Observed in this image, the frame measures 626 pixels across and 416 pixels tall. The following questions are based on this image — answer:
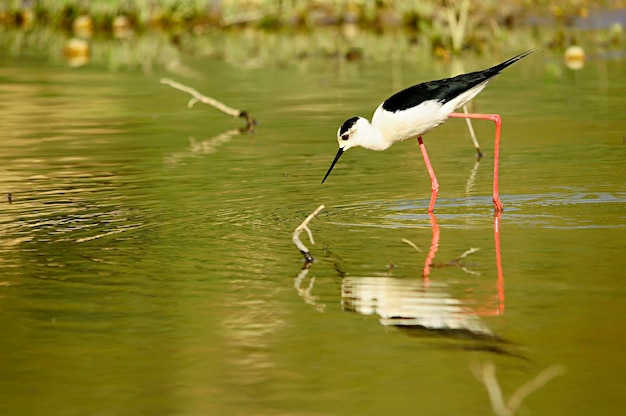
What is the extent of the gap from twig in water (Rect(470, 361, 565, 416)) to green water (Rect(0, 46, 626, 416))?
4 cm

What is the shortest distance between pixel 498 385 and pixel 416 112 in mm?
4369

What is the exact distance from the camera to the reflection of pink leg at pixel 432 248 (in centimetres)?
700

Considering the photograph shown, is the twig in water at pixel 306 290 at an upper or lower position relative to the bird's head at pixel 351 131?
lower

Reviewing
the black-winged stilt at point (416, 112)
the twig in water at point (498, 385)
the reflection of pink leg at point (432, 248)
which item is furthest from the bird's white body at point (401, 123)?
the twig in water at point (498, 385)

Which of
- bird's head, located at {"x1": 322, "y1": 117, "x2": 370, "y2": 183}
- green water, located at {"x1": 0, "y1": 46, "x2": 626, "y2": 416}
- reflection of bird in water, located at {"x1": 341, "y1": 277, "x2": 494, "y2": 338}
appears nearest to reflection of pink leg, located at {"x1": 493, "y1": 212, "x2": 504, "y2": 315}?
green water, located at {"x1": 0, "y1": 46, "x2": 626, "y2": 416}

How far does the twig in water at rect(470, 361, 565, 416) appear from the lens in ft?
15.3

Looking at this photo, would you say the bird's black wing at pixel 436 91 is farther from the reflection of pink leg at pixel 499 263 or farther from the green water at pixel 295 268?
the reflection of pink leg at pixel 499 263

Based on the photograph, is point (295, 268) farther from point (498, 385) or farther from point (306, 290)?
point (498, 385)

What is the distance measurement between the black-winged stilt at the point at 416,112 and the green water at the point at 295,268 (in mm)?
396

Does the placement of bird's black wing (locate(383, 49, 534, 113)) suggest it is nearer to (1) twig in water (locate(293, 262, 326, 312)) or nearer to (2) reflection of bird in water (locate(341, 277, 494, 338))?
(1) twig in water (locate(293, 262, 326, 312))

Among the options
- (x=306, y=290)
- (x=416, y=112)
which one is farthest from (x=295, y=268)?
(x=416, y=112)

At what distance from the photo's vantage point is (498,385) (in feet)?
16.1

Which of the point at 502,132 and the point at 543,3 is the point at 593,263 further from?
the point at 543,3

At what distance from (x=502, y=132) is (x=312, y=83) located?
576 centimetres
